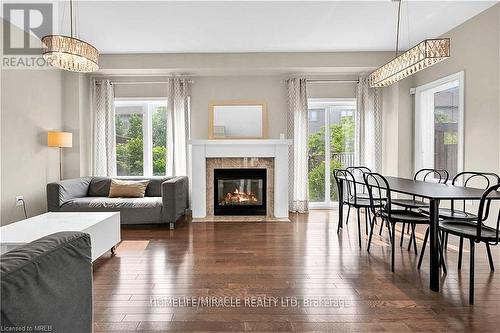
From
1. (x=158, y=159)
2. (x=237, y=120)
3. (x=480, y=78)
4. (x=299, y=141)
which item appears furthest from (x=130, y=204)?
(x=480, y=78)

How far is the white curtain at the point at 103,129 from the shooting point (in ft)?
17.7

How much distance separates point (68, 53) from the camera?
8.27ft

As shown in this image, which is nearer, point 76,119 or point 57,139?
point 57,139

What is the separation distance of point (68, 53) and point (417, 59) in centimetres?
313

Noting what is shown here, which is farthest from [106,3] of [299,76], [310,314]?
[310,314]

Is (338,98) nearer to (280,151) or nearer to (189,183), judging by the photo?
(280,151)

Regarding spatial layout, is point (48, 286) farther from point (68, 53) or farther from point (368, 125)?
point (368, 125)

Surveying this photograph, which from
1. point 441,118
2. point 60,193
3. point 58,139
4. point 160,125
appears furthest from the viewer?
point 160,125

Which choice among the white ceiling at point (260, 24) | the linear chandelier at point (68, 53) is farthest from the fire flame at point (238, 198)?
the linear chandelier at point (68, 53)

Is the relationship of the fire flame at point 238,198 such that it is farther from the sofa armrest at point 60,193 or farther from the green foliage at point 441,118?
the green foliage at point 441,118

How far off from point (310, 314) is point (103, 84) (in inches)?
205

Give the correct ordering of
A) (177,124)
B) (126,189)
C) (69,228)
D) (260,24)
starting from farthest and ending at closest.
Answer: (177,124)
(126,189)
(260,24)
(69,228)

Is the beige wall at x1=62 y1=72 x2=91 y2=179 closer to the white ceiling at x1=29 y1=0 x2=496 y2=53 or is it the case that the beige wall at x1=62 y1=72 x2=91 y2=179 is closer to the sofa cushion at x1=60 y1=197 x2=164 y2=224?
the white ceiling at x1=29 y1=0 x2=496 y2=53

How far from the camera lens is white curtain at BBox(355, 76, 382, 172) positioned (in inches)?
215
